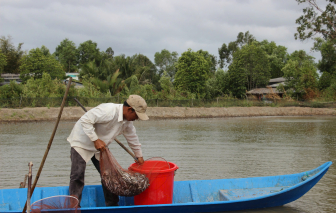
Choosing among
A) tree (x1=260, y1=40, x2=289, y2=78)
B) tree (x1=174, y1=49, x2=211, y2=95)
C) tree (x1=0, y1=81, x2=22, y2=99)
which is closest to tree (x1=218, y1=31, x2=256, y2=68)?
tree (x1=260, y1=40, x2=289, y2=78)

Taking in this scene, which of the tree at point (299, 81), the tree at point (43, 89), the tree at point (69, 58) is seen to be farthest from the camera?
the tree at point (69, 58)

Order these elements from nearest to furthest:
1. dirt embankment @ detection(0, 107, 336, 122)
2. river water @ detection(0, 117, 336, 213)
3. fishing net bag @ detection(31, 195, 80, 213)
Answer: fishing net bag @ detection(31, 195, 80, 213) < river water @ detection(0, 117, 336, 213) < dirt embankment @ detection(0, 107, 336, 122)

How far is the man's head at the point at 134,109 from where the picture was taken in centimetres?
383

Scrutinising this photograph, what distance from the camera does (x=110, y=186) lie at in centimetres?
403

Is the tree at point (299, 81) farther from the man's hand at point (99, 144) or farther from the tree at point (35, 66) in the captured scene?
the man's hand at point (99, 144)

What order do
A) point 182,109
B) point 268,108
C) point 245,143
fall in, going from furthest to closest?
point 268,108
point 182,109
point 245,143

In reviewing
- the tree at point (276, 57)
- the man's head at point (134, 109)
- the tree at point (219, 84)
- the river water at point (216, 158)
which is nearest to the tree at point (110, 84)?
the tree at point (219, 84)

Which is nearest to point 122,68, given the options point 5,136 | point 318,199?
point 5,136

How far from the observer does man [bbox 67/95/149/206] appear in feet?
12.3

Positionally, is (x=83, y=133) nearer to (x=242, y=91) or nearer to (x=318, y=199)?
(x=318, y=199)

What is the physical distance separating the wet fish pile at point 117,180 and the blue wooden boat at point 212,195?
0.68ft

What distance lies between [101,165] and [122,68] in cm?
2840

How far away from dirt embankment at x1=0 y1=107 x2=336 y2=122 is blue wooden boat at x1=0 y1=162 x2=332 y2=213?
16980mm

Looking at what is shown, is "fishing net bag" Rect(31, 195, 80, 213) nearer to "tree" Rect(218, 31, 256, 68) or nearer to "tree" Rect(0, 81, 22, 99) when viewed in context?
"tree" Rect(0, 81, 22, 99)
